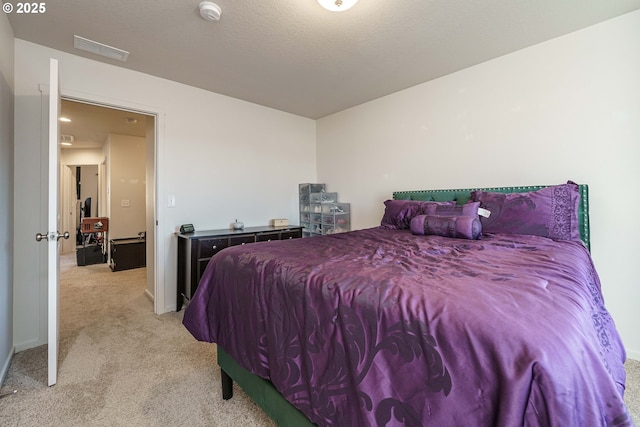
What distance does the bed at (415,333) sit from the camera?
58cm

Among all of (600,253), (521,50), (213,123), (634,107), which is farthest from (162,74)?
(600,253)

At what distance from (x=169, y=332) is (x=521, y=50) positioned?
4151mm

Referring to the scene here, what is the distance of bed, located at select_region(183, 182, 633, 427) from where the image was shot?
58 cm

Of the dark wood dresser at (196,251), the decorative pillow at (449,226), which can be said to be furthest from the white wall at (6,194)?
the decorative pillow at (449,226)

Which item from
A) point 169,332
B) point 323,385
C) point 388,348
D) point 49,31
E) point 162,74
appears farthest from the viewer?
point 162,74

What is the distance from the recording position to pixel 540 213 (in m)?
2.05

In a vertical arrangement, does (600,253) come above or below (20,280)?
above

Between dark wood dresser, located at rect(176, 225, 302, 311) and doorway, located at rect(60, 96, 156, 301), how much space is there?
1.52 feet

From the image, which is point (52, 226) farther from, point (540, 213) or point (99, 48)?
point (540, 213)

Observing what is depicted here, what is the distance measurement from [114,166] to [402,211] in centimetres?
546

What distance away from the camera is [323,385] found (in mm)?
972

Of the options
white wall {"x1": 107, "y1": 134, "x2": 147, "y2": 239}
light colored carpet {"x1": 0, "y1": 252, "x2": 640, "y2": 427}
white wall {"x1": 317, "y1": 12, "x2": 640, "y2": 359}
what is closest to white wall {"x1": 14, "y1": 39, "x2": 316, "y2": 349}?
light colored carpet {"x1": 0, "y1": 252, "x2": 640, "y2": 427}

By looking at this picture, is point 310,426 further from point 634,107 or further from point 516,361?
point 634,107

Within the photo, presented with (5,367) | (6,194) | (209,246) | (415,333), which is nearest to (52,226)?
(6,194)
